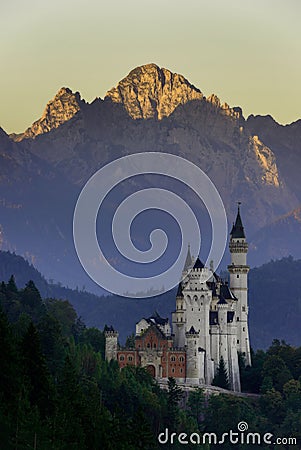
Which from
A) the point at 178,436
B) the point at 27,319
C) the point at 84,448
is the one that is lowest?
the point at 84,448

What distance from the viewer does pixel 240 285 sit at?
161 m

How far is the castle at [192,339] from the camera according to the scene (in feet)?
484

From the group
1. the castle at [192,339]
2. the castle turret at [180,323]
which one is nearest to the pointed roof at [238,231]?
Answer: the castle at [192,339]

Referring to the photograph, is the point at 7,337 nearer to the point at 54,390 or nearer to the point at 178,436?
the point at 54,390

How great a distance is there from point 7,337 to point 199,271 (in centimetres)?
6930

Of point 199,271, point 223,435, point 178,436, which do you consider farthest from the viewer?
point 199,271

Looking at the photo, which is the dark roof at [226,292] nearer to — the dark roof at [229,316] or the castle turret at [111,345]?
the dark roof at [229,316]

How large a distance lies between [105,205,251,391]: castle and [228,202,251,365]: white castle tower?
9.36 feet

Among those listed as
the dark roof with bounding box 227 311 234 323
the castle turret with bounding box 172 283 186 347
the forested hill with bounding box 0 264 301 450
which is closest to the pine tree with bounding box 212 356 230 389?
the forested hill with bounding box 0 264 301 450

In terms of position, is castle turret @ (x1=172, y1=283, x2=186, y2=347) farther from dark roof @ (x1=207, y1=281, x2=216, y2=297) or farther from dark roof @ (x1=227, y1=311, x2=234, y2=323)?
dark roof @ (x1=227, y1=311, x2=234, y2=323)

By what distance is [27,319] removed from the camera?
13462cm

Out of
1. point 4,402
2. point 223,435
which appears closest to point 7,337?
point 4,402

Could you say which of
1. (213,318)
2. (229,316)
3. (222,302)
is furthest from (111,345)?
(229,316)

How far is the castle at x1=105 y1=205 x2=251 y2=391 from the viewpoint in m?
148
